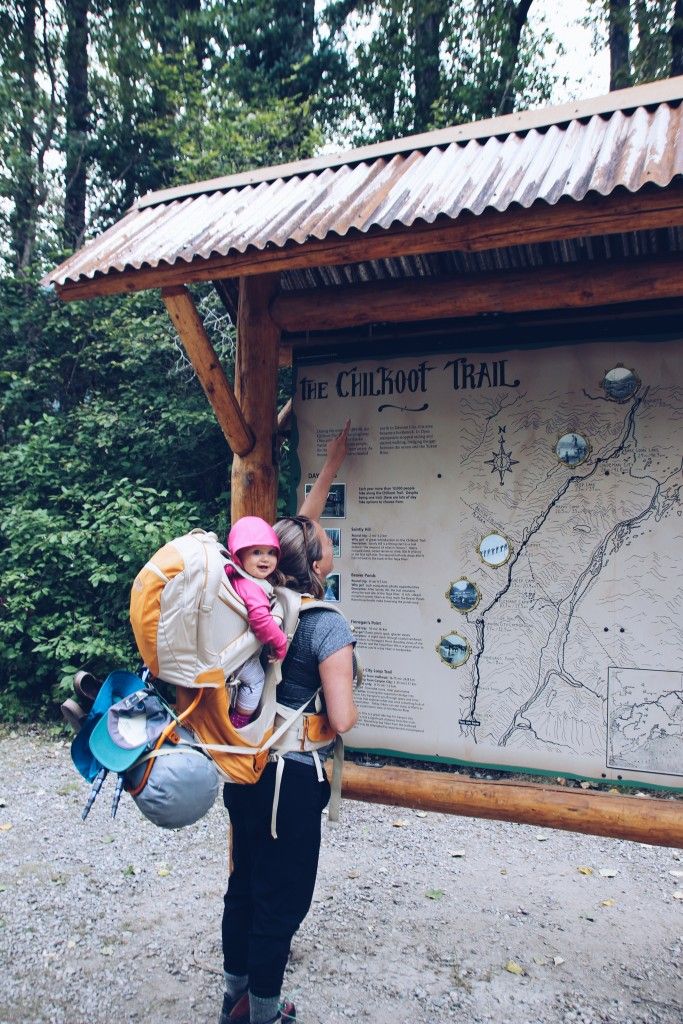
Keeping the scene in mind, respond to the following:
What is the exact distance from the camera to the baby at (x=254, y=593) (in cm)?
258

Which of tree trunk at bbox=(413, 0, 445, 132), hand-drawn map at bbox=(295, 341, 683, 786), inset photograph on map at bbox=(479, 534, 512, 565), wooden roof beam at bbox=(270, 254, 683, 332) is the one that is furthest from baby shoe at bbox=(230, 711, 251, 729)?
tree trunk at bbox=(413, 0, 445, 132)

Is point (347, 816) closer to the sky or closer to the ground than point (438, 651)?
closer to the ground

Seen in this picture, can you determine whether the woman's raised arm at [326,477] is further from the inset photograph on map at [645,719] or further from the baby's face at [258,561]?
the inset photograph on map at [645,719]

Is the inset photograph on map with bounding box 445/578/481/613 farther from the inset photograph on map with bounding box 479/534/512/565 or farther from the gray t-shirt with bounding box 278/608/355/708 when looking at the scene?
the gray t-shirt with bounding box 278/608/355/708

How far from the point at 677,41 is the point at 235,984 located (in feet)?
46.6

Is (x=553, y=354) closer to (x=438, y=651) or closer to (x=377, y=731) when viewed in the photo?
(x=438, y=651)

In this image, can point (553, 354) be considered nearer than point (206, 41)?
Yes

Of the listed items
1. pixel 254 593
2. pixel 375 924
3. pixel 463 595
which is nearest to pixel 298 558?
pixel 254 593

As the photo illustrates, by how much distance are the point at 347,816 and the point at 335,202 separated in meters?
4.32

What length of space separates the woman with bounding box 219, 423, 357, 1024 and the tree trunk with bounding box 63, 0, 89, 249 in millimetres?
12055

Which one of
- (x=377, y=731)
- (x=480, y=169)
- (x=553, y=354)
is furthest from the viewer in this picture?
(x=377, y=731)

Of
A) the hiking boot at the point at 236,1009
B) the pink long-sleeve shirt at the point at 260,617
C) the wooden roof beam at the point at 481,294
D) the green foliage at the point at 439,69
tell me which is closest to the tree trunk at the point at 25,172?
the green foliage at the point at 439,69

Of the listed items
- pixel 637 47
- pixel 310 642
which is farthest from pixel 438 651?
pixel 637 47

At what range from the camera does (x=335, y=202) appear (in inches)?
130
